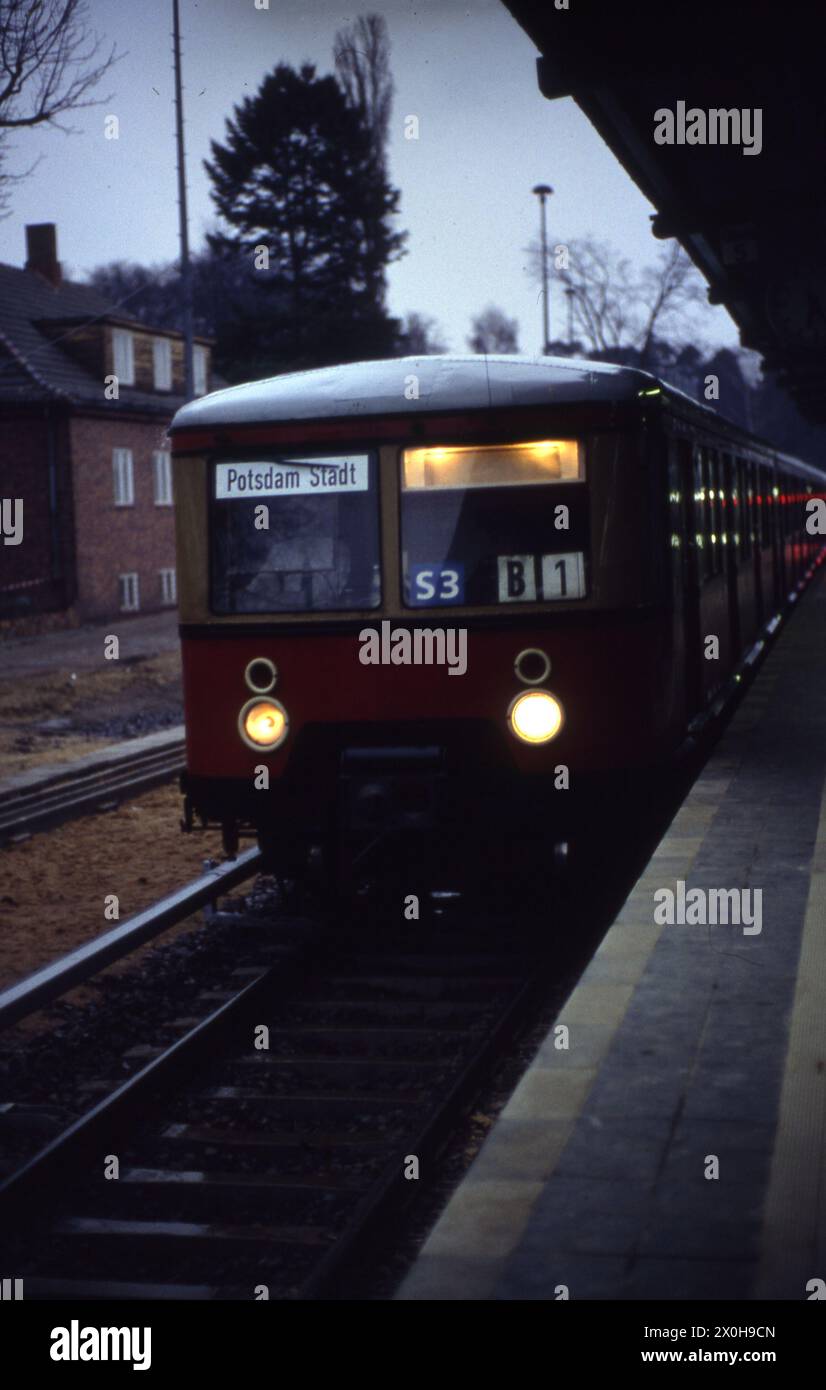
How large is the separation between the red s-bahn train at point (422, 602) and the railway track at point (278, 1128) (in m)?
0.64

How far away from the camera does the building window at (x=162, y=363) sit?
37931 mm

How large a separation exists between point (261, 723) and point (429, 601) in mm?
1074

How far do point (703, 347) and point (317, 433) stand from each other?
1855 inches

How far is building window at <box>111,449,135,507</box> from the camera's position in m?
34.7

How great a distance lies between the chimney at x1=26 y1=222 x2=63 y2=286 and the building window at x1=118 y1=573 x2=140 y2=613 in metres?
8.41

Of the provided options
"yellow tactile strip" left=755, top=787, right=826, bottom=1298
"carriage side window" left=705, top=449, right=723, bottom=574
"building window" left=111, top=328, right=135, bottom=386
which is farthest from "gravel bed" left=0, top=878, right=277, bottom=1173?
"building window" left=111, top=328, right=135, bottom=386

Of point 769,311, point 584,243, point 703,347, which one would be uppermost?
point 584,243

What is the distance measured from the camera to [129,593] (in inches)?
1400

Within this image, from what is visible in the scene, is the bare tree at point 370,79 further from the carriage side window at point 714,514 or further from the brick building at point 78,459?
the carriage side window at point 714,514

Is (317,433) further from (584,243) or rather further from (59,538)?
(584,243)

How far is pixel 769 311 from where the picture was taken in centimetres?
1347

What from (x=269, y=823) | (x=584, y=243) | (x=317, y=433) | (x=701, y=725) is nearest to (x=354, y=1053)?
(x=269, y=823)

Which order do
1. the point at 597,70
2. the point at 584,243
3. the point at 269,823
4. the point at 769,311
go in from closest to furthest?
1. the point at 597,70
2. the point at 269,823
3. the point at 769,311
4. the point at 584,243

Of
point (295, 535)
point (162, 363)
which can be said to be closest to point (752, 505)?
point (295, 535)
